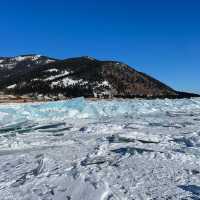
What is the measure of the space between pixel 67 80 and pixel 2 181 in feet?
323

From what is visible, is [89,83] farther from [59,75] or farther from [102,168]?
[102,168]

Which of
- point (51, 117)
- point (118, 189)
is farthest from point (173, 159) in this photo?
point (51, 117)

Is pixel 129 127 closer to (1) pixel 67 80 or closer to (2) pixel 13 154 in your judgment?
(2) pixel 13 154

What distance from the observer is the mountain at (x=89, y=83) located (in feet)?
306

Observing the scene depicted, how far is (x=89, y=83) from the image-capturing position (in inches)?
3905

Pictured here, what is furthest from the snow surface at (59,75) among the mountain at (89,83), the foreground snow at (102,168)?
the foreground snow at (102,168)

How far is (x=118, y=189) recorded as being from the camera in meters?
5.63

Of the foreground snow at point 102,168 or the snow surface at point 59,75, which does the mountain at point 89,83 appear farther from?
the foreground snow at point 102,168

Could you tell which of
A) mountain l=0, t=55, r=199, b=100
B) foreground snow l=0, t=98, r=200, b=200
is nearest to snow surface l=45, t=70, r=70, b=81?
mountain l=0, t=55, r=199, b=100

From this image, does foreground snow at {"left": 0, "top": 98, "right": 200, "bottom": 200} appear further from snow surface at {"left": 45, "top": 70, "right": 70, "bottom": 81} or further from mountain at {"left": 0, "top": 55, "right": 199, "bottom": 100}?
snow surface at {"left": 45, "top": 70, "right": 70, "bottom": 81}

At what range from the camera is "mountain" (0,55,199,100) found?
306ft

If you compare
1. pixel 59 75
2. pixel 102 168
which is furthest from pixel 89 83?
pixel 102 168

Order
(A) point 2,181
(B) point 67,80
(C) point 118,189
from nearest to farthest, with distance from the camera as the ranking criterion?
1. (C) point 118,189
2. (A) point 2,181
3. (B) point 67,80

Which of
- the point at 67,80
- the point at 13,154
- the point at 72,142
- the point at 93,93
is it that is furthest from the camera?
the point at 67,80
